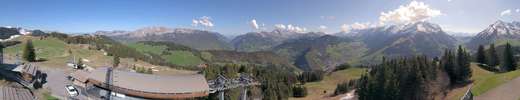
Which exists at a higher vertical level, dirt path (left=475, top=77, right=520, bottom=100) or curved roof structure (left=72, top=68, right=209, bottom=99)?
curved roof structure (left=72, top=68, right=209, bottom=99)

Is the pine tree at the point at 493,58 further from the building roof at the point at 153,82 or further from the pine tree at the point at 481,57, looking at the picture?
the building roof at the point at 153,82

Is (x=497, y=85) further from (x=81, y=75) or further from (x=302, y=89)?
(x=302, y=89)

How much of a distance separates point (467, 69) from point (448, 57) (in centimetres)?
570

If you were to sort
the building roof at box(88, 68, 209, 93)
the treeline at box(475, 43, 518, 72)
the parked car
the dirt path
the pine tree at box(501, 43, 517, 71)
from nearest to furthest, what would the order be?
the dirt path, the building roof at box(88, 68, 209, 93), the parked car, the pine tree at box(501, 43, 517, 71), the treeline at box(475, 43, 518, 72)

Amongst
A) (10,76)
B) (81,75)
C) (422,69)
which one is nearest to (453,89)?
(422,69)

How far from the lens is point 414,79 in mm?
68188

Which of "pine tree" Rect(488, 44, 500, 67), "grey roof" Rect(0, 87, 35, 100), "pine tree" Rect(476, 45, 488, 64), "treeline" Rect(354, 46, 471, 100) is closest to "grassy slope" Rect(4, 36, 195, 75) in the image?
"grey roof" Rect(0, 87, 35, 100)

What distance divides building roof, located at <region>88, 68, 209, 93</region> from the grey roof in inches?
618

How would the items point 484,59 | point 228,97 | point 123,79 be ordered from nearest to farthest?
point 123,79 → point 228,97 → point 484,59

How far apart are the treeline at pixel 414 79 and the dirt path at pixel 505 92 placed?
50.1 ft

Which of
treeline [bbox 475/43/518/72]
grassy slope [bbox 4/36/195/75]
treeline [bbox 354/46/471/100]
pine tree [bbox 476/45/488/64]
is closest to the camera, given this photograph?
treeline [bbox 354/46/471/100]

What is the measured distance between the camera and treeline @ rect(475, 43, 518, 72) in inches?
3597

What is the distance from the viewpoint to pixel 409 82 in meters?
68.8

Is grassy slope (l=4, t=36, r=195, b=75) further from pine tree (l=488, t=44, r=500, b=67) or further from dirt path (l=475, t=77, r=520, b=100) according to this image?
dirt path (l=475, t=77, r=520, b=100)
